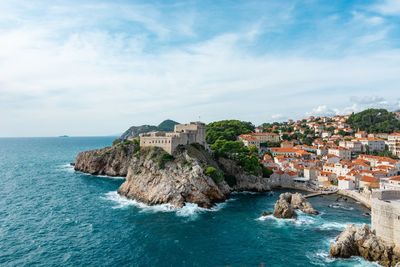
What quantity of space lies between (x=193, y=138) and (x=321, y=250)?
45636 millimetres

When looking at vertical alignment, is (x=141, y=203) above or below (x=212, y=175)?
below

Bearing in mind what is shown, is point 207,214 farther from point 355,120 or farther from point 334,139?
point 355,120

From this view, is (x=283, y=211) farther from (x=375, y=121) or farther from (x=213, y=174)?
(x=375, y=121)

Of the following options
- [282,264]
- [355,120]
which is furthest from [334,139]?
[282,264]

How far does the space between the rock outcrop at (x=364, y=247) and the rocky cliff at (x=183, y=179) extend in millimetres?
25960

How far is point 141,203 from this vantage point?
62312 millimetres

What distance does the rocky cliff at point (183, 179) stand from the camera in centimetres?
6138

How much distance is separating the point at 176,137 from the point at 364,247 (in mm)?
44161

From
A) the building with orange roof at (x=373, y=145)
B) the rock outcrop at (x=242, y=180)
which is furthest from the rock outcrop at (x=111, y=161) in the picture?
the building with orange roof at (x=373, y=145)

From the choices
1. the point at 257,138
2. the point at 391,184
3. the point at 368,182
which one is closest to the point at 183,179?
the point at 368,182

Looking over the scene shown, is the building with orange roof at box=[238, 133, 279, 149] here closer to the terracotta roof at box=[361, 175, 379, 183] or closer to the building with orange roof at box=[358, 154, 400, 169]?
the building with orange roof at box=[358, 154, 400, 169]

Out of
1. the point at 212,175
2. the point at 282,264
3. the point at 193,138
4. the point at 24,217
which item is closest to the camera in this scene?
the point at 282,264

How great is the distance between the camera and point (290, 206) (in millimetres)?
54719

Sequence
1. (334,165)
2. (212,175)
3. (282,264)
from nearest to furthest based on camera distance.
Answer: (282,264), (212,175), (334,165)
